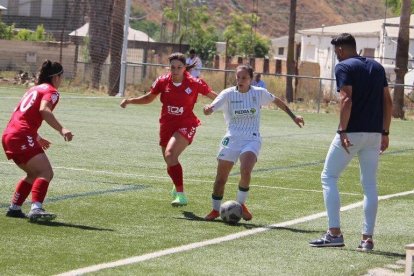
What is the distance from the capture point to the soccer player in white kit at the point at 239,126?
1335cm

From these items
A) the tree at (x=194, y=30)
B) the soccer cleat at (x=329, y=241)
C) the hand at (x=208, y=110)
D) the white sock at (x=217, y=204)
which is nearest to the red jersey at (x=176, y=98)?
the hand at (x=208, y=110)

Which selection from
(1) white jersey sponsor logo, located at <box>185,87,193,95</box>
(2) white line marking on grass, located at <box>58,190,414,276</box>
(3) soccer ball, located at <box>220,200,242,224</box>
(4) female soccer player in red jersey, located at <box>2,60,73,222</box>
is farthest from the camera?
(1) white jersey sponsor logo, located at <box>185,87,193,95</box>

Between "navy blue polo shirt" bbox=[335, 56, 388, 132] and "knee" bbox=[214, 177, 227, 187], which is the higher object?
"navy blue polo shirt" bbox=[335, 56, 388, 132]

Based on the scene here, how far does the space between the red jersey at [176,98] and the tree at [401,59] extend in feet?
93.4

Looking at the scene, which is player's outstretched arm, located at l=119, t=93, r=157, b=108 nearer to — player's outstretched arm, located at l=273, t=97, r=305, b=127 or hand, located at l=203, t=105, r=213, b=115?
hand, located at l=203, t=105, r=213, b=115

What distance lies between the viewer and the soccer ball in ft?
42.3

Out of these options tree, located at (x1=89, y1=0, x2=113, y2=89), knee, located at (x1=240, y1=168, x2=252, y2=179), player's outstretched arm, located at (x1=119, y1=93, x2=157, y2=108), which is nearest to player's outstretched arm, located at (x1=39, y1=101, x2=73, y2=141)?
knee, located at (x1=240, y1=168, x2=252, y2=179)

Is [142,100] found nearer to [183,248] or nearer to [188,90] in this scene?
[188,90]

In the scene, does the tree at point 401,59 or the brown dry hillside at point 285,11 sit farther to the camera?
the brown dry hillside at point 285,11

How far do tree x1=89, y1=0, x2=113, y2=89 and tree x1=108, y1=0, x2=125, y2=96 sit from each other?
49.0 inches

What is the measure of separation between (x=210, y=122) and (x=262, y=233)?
20.1 metres

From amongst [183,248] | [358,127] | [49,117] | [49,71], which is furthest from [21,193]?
[358,127]

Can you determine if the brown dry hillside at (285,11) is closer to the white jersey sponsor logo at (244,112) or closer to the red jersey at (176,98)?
the red jersey at (176,98)

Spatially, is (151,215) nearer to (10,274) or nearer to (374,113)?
(374,113)
